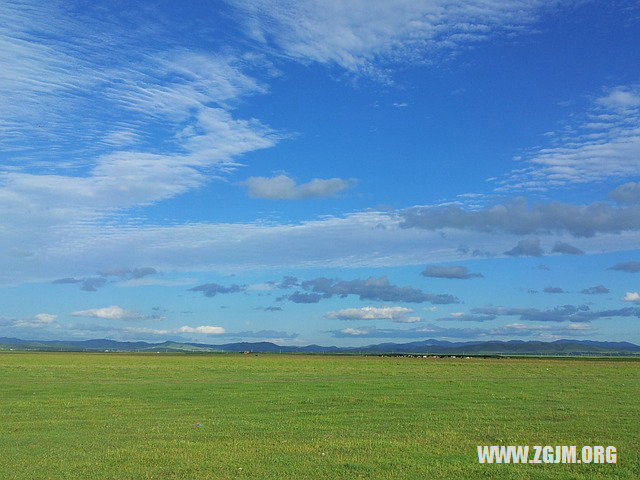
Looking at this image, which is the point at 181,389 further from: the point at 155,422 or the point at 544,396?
the point at 544,396

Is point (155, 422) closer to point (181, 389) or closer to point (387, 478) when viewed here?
point (387, 478)

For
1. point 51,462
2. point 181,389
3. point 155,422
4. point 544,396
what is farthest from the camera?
point 181,389

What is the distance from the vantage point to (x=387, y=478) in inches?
632

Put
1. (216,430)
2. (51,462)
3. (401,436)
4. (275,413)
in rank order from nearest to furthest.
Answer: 1. (51,462)
2. (401,436)
3. (216,430)
4. (275,413)

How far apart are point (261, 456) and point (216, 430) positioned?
561 cm

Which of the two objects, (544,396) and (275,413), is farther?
(544,396)

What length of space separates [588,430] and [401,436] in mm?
7725

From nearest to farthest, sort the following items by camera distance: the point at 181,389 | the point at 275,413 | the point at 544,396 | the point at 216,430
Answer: the point at 216,430
the point at 275,413
the point at 544,396
the point at 181,389

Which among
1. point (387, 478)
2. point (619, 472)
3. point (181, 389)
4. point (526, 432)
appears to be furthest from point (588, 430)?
point (181, 389)

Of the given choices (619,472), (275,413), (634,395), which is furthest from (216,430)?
(634,395)

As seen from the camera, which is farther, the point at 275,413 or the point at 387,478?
the point at 275,413

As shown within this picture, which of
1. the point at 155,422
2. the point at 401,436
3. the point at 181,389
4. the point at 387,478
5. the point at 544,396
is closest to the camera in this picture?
the point at 387,478

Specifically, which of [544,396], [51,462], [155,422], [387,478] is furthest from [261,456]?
[544,396]

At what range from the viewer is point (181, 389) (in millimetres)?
44000
